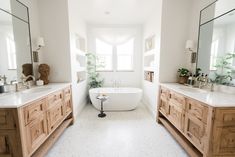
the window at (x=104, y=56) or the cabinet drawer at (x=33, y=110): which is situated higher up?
the window at (x=104, y=56)

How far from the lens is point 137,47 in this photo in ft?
14.6

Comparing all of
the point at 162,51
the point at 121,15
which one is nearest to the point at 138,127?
the point at 162,51

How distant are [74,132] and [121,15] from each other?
3.21m

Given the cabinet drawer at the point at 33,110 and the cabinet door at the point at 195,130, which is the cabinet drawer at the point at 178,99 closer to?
the cabinet door at the point at 195,130

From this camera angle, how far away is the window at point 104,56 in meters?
4.45

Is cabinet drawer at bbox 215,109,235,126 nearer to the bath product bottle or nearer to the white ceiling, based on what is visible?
the bath product bottle

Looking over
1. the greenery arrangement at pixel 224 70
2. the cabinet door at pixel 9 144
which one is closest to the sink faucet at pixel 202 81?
the greenery arrangement at pixel 224 70

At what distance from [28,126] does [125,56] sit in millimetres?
3673

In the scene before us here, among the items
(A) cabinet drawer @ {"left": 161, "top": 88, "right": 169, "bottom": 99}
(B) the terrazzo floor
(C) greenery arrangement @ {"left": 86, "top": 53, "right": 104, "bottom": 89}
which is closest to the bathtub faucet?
(C) greenery arrangement @ {"left": 86, "top": 53, "right": 104, "bottom": 89}

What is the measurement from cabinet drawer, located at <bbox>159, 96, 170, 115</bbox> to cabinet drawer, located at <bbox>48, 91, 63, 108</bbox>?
79.8 inches

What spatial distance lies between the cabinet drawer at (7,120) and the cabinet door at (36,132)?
0.16 metres

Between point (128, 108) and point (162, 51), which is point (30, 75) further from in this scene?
point (162, 51)

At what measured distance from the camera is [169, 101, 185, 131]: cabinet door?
6.35 feet

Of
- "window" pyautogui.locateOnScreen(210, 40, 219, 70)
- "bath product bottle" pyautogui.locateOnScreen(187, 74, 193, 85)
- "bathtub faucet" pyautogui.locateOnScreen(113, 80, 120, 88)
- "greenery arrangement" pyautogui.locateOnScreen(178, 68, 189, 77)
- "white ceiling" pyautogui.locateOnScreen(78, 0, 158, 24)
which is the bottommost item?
"bathtub faucet" pyautogui.locateOnScreen(113, 80, 120, 88)
